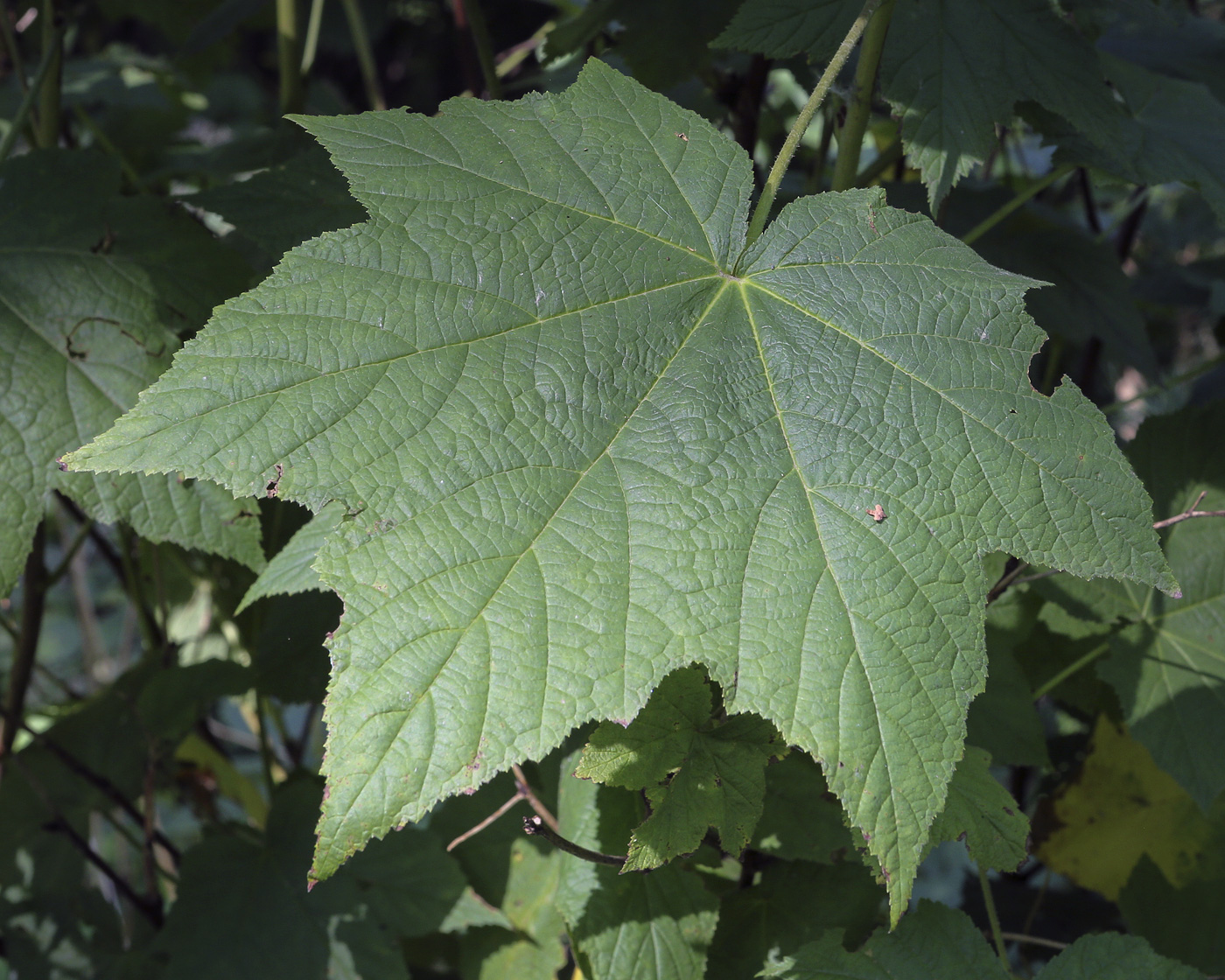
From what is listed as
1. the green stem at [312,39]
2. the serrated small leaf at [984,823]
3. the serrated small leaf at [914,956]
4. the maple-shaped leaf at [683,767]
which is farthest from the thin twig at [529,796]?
the green stem at [312,39]

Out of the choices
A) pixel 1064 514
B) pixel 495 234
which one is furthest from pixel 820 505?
pixel 495 234

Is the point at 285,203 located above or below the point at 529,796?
above

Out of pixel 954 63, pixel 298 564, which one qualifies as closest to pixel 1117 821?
pixel 954 63

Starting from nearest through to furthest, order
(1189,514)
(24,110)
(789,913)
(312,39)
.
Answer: (1189,514)
(789,913)
(24,110)
(312,39)

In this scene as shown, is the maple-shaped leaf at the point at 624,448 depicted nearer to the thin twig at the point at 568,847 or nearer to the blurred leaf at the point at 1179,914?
the thin twig at the point at 568,847

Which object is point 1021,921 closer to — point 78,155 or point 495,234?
point 495,234

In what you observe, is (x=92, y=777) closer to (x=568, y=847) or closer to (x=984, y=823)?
(x=568, y=847)
